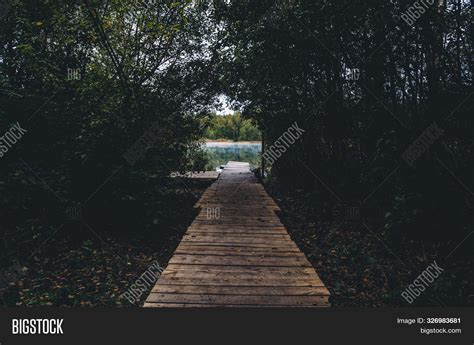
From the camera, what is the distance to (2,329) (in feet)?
10.6

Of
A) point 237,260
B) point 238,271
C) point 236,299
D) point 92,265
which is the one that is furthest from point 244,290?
point 92,265

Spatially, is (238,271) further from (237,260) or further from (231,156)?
(231,156)

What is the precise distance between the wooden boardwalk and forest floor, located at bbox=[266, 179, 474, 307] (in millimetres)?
1354

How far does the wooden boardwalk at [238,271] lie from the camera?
3.39 metres

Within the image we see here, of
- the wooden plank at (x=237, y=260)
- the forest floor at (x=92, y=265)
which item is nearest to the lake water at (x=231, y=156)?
the forest floor at (x=92, y=265)

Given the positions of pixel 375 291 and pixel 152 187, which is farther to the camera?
pixel 152 187

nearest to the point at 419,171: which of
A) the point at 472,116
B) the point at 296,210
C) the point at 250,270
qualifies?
the point at 472,116

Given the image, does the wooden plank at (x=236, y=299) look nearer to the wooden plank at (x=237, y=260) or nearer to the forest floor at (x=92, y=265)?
the wooden plank at (x=237, y=260)

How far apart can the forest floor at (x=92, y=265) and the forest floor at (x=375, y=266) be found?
3.46m

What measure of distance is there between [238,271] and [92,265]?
3.54 meters

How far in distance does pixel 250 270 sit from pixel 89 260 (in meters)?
3.78

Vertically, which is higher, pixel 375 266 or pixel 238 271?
pixel 375 266

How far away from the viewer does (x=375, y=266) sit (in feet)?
20.1

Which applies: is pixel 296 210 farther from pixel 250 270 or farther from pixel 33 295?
pixel 33 295
